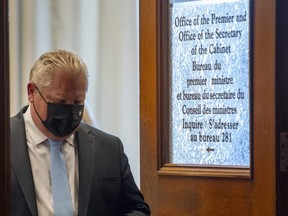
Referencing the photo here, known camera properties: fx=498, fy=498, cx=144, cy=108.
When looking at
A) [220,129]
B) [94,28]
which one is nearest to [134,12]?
[94,28]

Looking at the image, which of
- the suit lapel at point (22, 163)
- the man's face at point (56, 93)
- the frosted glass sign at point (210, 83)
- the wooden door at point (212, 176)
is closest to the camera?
the suit lapel at point (22, 163)

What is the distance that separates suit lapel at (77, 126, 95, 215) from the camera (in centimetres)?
148

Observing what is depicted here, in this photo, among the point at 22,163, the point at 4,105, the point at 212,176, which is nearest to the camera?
the point at 4,105

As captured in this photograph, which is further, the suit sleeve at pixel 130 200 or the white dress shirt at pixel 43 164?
the suit sleeve at pixel 130 200

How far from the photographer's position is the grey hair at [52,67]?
1508 mm

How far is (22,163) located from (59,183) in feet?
0.40

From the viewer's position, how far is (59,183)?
4.79 ft

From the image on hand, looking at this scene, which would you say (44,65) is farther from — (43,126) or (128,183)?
(128,183)

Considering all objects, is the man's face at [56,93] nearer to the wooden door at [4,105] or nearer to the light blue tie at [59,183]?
the light blue tie at [59,183]

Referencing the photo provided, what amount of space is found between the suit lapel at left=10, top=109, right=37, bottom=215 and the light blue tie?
0.21ft

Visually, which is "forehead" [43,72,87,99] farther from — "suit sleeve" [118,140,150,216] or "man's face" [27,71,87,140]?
"suit sleeve" [118,140,150,216]

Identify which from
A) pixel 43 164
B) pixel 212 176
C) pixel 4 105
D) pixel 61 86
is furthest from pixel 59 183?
pixel 4 105

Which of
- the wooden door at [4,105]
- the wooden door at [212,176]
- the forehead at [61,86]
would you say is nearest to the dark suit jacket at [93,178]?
the forehead at [61,86]

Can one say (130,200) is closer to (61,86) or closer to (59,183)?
(59,183)
